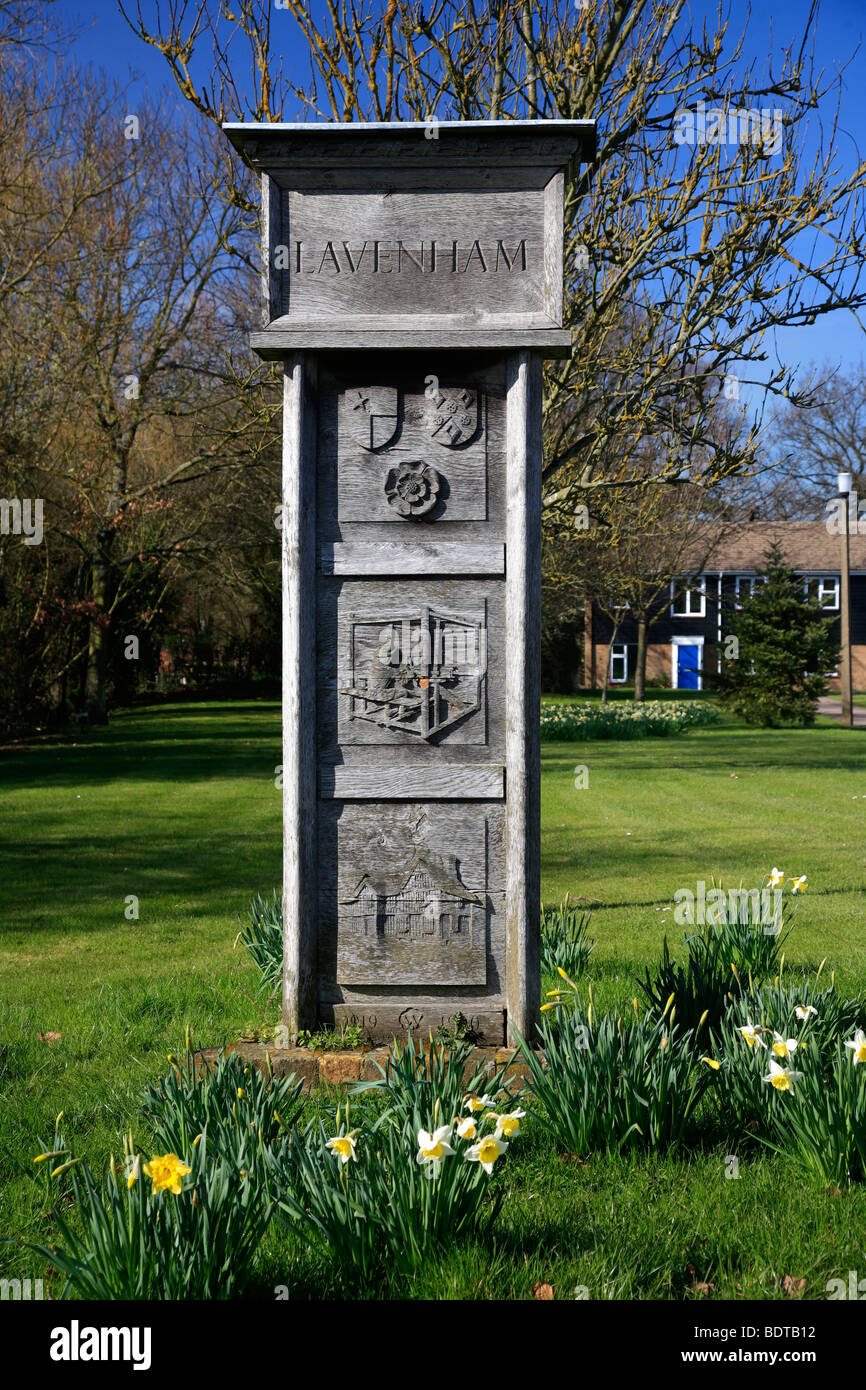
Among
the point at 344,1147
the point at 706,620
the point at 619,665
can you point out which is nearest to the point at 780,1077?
the point at 344,1147

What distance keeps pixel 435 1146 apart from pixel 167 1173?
577 millimetres

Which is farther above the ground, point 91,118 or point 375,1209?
point 91,118

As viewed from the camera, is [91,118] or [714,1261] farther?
[91,118]

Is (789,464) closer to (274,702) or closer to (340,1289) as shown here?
(274,702)

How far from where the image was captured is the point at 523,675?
3.87m

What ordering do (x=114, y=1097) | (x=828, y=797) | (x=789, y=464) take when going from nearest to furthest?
1. (x=114, y=1097)
2. (x=828, y=797)
3. (x=789, y=464)

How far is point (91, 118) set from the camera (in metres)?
18.3

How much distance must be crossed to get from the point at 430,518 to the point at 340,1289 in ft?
8.25

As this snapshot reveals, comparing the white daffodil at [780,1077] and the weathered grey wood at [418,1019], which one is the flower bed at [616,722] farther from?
the white daffodil at [780,1077]

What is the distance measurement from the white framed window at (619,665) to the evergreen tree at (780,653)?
1664 cm

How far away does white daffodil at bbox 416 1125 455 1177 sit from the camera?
239 cm

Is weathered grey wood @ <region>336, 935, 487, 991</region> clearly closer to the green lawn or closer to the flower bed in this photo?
the green lawn

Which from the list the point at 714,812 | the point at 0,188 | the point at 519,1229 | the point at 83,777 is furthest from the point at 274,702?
the point at 519,1229

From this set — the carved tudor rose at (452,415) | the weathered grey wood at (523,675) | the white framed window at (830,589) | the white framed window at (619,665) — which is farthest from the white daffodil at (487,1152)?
the white framed window at (830,589)
